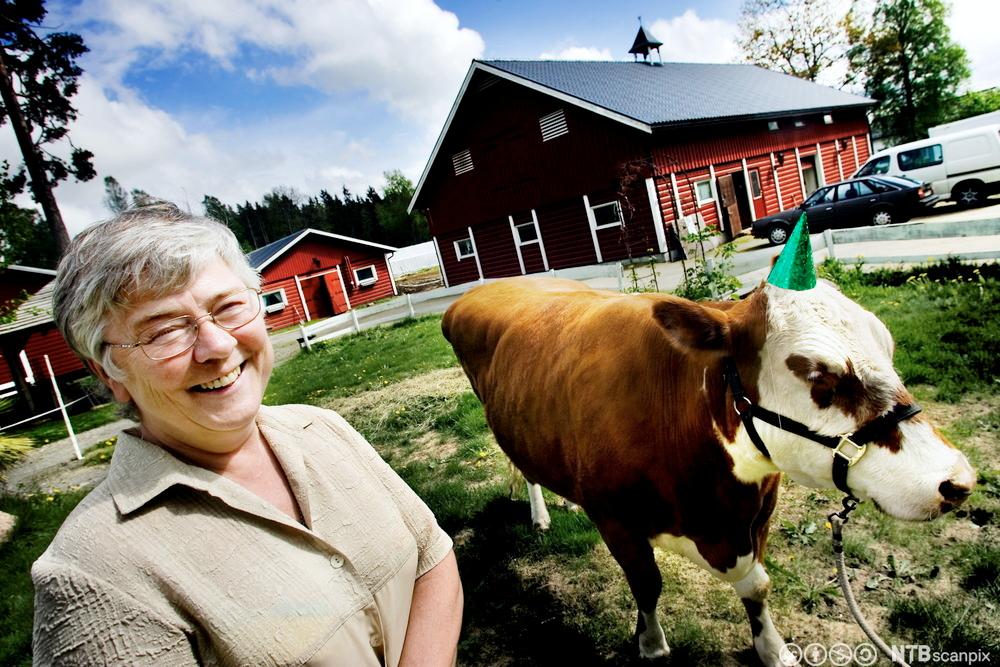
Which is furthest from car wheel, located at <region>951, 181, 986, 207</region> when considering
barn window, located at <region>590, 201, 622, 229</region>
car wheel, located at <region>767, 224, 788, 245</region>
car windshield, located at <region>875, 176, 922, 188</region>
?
barn window, located at <region>590, 201, 622, 229</region>

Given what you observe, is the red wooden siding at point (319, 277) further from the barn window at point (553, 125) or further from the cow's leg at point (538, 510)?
the cow's leg at point (538, 510)

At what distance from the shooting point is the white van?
47.7 feet

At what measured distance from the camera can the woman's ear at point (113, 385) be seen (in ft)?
4.08

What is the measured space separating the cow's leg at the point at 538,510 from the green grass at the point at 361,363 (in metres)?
5.06

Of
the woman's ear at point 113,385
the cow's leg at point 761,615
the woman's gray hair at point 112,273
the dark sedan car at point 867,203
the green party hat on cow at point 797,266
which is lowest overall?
the cow's leg at point 761,615

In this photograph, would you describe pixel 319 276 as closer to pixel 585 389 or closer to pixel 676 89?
pixel 676 89

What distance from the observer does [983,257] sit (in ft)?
21.3

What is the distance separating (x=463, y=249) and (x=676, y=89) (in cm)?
1116

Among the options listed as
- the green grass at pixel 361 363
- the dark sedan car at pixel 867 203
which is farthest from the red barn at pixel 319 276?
the dark sedan car at pixel 867 203

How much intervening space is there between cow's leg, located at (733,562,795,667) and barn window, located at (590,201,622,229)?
56.9ft

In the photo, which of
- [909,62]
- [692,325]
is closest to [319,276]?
[692,325]

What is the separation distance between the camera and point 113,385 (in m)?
1.26

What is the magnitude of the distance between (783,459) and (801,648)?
4.21 feet

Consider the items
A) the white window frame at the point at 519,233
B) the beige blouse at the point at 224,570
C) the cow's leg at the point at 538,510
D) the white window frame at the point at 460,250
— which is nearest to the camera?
the beige blouse at the point at 224,570
